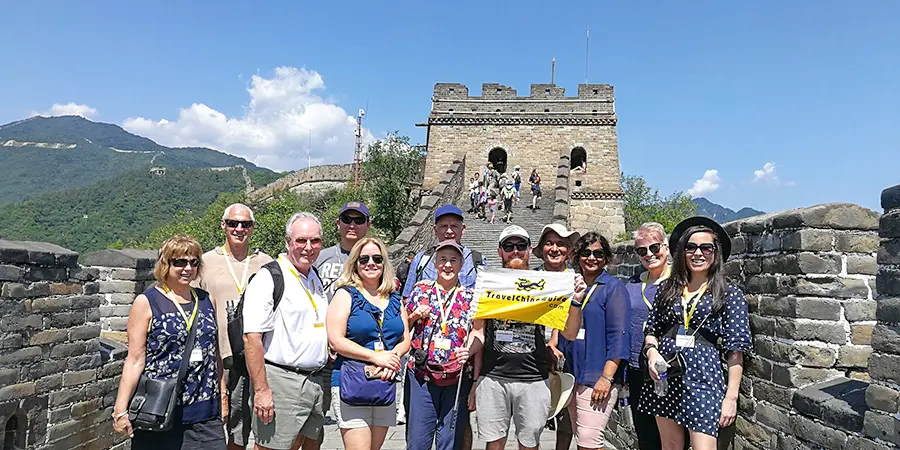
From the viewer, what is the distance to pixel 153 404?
3258 mm

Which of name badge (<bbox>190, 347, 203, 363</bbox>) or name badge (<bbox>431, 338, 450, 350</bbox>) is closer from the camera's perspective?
name badge (<bbox>190, 347, 203, 363</bbox>)

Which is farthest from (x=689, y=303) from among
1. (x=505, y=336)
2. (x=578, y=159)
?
(x=578, y=159)

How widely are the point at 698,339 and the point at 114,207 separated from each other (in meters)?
95.4

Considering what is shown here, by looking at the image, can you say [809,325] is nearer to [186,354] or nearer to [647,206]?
[186,354]

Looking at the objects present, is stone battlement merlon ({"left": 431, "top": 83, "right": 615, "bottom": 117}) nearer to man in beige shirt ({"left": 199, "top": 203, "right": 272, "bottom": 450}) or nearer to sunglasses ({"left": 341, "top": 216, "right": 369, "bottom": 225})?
sunglasses ({"left": 341, "top": 216, "right": 369, "bottom": 225})

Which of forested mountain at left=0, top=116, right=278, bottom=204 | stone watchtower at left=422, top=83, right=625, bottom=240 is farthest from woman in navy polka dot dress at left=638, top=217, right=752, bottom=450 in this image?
forested mountain at left=0, top=116, right=278, bottom=204

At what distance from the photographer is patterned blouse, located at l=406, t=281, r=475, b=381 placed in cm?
380

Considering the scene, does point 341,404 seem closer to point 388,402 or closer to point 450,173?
point 388,402

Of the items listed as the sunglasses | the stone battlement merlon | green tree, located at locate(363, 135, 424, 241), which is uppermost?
the stone battlement merlon

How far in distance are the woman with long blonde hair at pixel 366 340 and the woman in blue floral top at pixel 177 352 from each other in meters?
0.76

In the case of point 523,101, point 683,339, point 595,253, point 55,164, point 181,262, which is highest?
point 55,164

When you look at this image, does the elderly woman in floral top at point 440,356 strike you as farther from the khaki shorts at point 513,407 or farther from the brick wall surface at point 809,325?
the brick wall surface at point 809,325

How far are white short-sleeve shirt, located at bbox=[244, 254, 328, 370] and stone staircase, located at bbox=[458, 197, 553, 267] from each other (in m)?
9.85

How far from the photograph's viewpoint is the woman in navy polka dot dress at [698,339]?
332 cm
